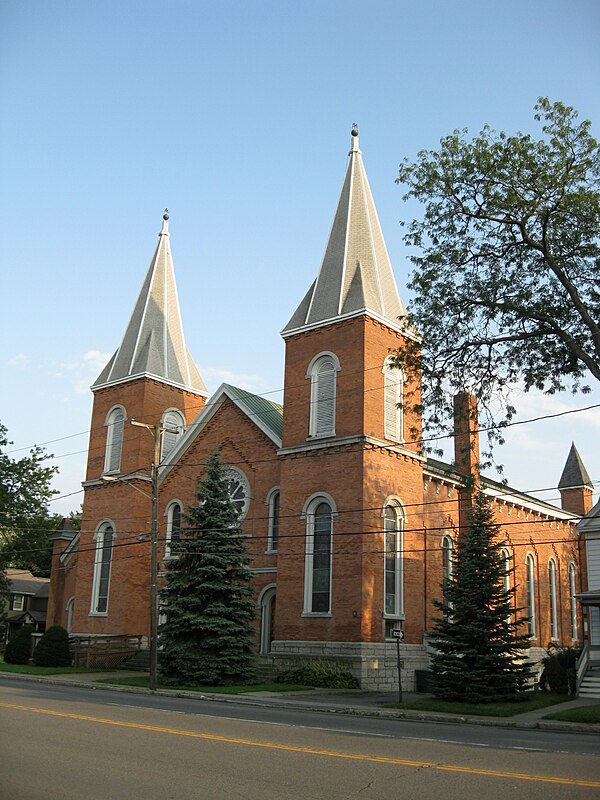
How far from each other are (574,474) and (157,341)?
27.6 metres

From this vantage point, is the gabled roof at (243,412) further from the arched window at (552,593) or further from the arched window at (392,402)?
the arched window at (552,593)

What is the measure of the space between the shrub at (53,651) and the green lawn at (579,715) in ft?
71.9

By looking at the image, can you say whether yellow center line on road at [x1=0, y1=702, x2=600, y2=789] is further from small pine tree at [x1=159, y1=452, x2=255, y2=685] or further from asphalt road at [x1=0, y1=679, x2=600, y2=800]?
small pine tree at [x1=159, y1=452, x2=255, y2=685]

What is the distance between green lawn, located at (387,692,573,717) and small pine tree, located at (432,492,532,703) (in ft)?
1.52

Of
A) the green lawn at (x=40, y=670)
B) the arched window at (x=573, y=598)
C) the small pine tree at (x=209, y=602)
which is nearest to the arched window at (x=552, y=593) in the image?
the arched window at (x=573, y=598)

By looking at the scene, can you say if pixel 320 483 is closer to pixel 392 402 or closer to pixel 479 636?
pixel 392 402

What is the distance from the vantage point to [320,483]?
2964 cm

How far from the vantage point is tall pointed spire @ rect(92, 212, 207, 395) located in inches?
1556

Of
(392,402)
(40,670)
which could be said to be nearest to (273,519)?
(392,402)

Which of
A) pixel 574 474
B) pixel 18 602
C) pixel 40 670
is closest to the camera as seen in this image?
pixel 40 670

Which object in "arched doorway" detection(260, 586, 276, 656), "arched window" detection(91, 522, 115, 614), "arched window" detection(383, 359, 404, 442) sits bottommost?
"arched doorway" detection(260, 586, 276, 656)

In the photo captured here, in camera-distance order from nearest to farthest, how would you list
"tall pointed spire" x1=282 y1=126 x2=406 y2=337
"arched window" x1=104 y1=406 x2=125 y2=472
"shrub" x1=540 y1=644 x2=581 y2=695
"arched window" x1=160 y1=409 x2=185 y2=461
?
"shrub" x1=540 y1=644 x2=581 y2=695
"tall pointed spire" x1=282 y1=126 x2=406 y2=337
"arched window" x1=104 y1=406 x2=125 y2=472
"arched window" x1=160 y1=409 x2=185 y2=461

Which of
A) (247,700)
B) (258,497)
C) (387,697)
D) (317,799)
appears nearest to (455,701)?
→ (387,697)

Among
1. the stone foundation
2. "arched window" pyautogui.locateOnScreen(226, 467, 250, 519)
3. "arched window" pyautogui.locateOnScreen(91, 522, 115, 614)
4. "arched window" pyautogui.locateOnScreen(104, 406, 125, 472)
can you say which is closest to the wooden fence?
"arched window" pyautogui.locateOnScreen(91, 522, 115, 614)
